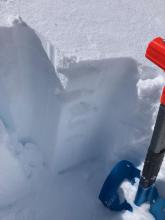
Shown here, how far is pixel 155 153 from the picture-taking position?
1.14 meters

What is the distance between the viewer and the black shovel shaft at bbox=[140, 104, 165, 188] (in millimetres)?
1062

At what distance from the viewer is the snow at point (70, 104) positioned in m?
1.20

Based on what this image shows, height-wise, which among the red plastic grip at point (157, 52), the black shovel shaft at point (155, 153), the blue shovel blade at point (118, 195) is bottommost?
the blue shovel blade at point (118, 195)

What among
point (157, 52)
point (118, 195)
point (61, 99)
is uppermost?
point (157, 52)

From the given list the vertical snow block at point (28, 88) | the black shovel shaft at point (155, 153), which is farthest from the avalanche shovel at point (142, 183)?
the vertical snow block at point (28, 88)

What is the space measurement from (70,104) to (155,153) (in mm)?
315

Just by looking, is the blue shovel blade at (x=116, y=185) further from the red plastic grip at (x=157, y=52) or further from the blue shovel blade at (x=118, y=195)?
the red plastic grip at (x=157, y=52)

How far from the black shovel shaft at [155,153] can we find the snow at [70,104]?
144mm

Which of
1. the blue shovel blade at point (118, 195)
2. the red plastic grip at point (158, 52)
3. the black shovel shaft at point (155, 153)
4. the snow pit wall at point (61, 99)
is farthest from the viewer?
the blue shovel blade at point (118, 195)

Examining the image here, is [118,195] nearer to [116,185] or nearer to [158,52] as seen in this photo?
[116,185]

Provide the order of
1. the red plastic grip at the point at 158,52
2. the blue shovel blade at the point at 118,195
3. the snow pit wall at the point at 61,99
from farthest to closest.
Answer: the blue shovel blade at the point at 118,195 → the snow pit wall at the point at 61,99 → the red plastic grip at the point at 158,52

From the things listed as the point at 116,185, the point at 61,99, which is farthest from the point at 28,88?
the point at 116,185

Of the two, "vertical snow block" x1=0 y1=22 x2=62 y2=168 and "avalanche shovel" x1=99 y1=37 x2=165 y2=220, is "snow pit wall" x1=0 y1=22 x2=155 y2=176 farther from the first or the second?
"avalanche shovel" x1=99 y1=37 x2=165 y2=220

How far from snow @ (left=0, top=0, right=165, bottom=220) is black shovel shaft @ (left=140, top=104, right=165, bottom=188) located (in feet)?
0.47
